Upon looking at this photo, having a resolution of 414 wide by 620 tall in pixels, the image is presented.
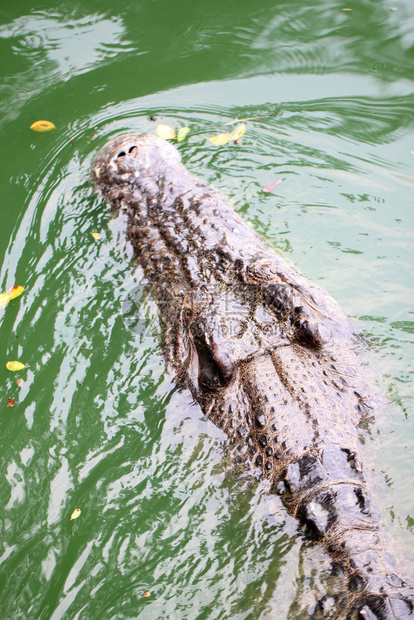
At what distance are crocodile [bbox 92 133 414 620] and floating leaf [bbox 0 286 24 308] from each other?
119 cm

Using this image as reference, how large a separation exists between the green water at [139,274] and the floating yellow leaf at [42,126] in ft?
0.40

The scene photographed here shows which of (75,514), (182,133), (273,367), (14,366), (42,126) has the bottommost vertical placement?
(75,514)

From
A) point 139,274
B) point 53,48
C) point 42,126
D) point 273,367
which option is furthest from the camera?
point 53,48

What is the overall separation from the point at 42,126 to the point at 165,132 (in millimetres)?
1703

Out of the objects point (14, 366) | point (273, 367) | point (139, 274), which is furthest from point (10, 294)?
point (273, 367)

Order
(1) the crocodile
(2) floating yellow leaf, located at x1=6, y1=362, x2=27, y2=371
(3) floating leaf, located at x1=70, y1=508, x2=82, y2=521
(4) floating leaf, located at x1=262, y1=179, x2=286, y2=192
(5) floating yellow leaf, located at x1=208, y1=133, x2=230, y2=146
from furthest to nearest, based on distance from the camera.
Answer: (5) floating yellow leaf, located at x1=208, y1=133, x2=230, y2=146 < (4) floating leaf, located at x1=262, y1=179, x2=286, y2=192 < (2) floating yellow leaf, located at x1=6, y1=362, x2=27, y2=371 < (3) floating leaf, located at x1=70, y1=508, x2=82, y2=521 < (1) the crocodile

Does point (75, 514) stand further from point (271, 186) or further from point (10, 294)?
point (271, 186)

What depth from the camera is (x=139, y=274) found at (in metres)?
4.71

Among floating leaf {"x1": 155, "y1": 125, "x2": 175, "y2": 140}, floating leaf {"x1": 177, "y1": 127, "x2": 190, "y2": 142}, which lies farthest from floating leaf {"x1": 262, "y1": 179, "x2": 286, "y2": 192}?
floating leaf {"x1": 155, "y1": 125, "x2": 175, "y2": 140}

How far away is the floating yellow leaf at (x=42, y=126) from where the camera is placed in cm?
673

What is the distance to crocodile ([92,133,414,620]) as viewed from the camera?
2.60m

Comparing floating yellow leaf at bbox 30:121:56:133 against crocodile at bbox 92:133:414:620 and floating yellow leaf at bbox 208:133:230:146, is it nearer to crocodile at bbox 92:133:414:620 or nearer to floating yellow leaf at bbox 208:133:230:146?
floating yellow leaf at bbox 208:133:230:146

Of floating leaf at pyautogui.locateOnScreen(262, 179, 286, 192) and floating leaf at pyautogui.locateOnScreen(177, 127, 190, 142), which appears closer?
floating leaf at pyautogui.locateOnScreen(262, 179, 286, 192)

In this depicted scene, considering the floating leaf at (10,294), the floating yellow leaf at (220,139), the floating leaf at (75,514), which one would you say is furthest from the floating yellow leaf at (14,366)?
the floating yellow leaf at (220,139)
